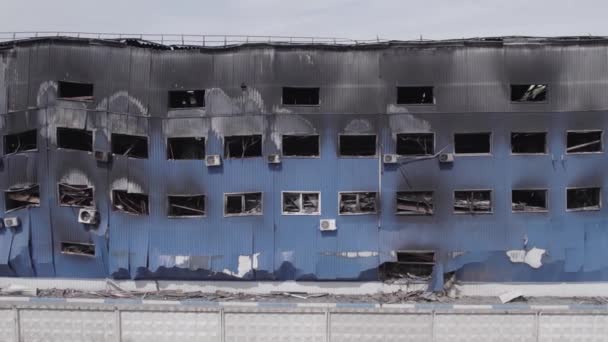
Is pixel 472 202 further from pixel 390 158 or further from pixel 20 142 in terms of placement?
pixel 20 142

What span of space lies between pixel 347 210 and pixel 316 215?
1.22m

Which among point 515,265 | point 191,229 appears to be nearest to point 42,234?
point 191,229

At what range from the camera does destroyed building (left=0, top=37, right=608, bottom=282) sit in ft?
50.0

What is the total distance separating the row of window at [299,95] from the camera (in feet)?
52.3

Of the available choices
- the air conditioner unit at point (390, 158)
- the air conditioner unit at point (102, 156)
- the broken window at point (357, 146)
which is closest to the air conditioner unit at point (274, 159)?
the broken window at point (357, 146)

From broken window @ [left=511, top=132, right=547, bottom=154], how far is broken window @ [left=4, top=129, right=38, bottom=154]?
18.6m

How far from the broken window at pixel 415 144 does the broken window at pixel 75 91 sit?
12076 mm

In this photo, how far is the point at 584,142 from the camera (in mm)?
15641

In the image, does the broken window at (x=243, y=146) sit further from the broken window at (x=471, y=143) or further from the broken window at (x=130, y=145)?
the broken window at (x=471, y=143)

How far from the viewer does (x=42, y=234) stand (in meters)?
16.1

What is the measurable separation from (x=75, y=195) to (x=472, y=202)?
49.8 feet

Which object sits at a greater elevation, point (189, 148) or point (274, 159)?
point (189, 148)

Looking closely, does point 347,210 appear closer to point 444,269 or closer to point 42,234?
point 444,269

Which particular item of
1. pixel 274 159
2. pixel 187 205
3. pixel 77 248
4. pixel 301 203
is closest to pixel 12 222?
pixel 77 248
